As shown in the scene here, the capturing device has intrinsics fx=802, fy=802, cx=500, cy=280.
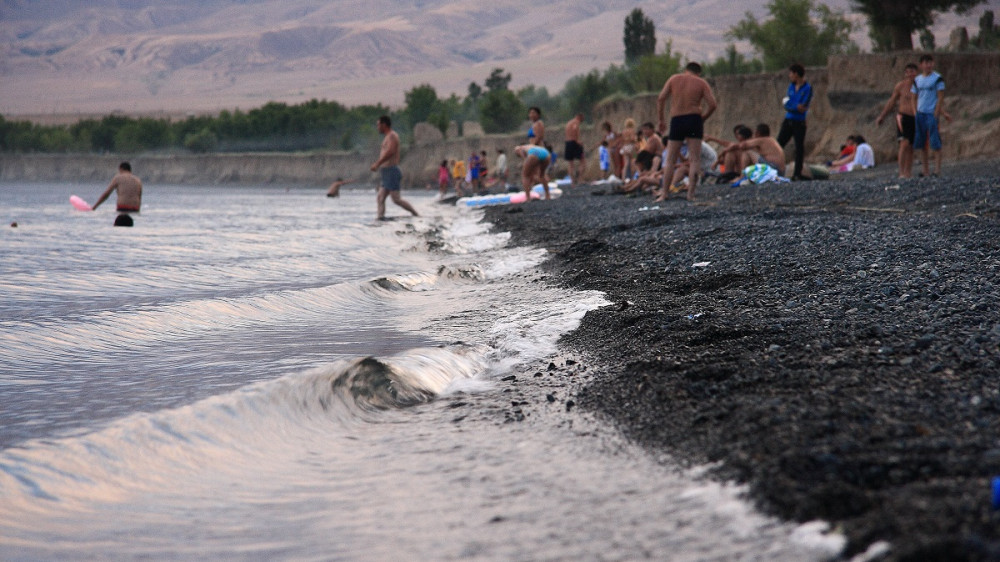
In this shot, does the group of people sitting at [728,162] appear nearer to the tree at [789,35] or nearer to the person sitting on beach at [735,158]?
the person sitting on beach at [735,158]

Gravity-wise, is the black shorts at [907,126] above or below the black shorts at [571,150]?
below

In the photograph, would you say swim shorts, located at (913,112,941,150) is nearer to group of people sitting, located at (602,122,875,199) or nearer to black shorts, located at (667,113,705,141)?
group of people sitting, located at (602,122,875,199)

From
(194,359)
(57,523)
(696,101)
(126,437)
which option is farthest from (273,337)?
(696,101)

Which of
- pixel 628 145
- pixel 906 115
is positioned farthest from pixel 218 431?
pixel 628 145

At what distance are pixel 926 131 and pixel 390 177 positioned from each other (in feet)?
29.9

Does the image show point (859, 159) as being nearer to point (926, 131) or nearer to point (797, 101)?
point (797, 101)

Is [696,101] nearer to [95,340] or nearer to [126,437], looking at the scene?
[95,340]

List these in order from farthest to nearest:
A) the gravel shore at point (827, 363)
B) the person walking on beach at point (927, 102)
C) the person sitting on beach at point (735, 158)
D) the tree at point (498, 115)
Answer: the tree at point (498, 115)
the person sitting on beach at point (735, 158)
the person walking on beach at point (927, 102)
the gravel shore at point (827, 363)

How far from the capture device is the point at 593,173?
1378 inches

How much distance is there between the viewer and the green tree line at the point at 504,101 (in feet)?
120

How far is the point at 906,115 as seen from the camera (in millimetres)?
12023

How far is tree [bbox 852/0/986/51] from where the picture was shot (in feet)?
86.2

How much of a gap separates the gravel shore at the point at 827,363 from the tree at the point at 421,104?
78.3 m

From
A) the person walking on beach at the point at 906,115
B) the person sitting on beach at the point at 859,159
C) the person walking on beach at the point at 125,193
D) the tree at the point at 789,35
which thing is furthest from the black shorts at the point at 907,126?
the tree at the point at 789,35
